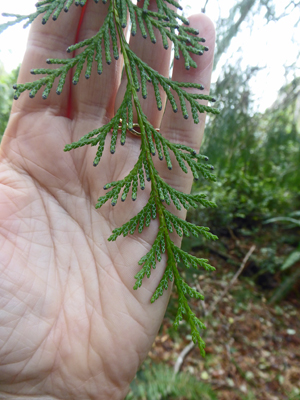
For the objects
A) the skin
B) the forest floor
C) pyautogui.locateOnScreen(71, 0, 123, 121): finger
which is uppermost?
pyautogui.locateOnScreen(71, 0, 123, 121): finger

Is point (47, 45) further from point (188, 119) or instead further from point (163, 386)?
point (163, 386)

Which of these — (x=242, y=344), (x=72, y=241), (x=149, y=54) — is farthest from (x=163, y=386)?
(x=149, y=54)

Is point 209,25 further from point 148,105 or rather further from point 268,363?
point 268,363

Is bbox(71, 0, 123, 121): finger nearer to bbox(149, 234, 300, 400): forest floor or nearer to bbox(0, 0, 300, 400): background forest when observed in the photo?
bbox(0, 0, 300, 400): background forest

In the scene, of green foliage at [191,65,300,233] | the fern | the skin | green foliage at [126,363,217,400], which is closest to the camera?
the fern

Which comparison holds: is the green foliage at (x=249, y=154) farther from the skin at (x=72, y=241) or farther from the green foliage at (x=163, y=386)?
the green foliage at (x=163, y=386)

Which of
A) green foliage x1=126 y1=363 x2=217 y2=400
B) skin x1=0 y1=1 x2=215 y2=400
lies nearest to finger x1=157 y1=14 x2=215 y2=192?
skin x1=0 y1=1 x2=215 y2=400
